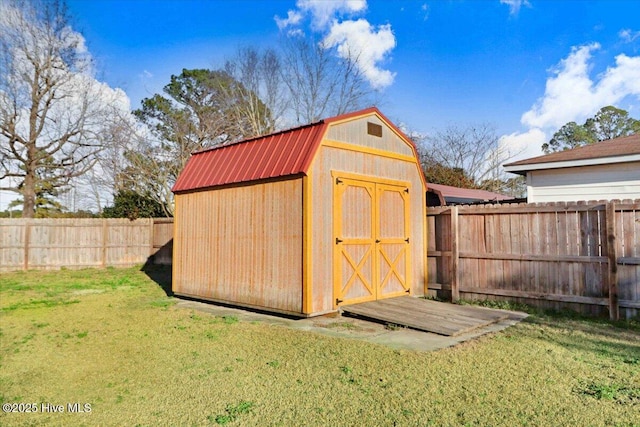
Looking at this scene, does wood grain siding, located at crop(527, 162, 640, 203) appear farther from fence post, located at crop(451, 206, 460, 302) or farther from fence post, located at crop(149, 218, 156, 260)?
fence post, located at crop(149, 218, 156, 260)

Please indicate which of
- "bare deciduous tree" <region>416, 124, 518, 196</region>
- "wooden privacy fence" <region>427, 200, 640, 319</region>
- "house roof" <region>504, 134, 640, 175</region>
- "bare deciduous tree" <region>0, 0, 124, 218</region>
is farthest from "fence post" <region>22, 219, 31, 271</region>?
"bare deciduous tree" <region>416, 124, 518, 196</region>

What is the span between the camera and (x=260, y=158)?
7.23 m

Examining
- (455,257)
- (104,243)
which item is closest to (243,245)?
(455,257)

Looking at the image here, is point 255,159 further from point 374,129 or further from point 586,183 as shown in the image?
point 586,183

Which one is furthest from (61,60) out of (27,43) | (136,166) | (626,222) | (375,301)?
(626,222)

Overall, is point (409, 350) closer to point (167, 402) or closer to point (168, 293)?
point (167, 402)

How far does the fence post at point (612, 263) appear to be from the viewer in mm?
5922

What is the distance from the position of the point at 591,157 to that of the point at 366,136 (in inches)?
205

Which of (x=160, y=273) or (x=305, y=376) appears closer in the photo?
(x=305, y=376)

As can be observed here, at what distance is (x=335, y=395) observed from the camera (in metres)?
3.35

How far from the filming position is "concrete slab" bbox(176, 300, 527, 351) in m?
4.91

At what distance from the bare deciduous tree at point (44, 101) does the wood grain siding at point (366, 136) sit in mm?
16233

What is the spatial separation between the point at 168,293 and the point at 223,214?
295cm

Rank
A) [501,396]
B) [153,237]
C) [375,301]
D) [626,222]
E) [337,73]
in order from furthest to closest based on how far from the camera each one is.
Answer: [337,73]
[153,237]
[375,301]
[626,222]
[501,396]
